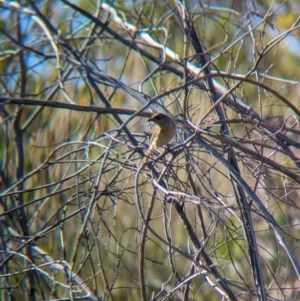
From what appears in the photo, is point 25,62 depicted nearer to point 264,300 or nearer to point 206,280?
point 206,280

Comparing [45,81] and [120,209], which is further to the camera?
[45,81]

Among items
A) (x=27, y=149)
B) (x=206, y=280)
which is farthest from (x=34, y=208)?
(x=206, y=280)

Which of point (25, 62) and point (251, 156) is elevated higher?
point (25, 62)

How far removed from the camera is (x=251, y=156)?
3.52 meters

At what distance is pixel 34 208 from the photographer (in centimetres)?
699

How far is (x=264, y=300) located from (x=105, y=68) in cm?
496

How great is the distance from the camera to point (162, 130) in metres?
4.08

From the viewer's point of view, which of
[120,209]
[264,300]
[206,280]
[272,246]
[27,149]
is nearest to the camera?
[264,300]

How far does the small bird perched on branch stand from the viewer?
12.8 feet

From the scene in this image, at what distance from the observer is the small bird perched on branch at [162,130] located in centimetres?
391

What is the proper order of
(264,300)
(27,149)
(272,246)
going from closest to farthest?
1. (264,300)
2. (272,246)
3. (27,149)

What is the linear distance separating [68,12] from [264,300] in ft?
17.2

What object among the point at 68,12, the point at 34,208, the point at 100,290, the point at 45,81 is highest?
the point at 68,12

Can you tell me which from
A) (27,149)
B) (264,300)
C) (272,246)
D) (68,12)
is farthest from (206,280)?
(68,12)
